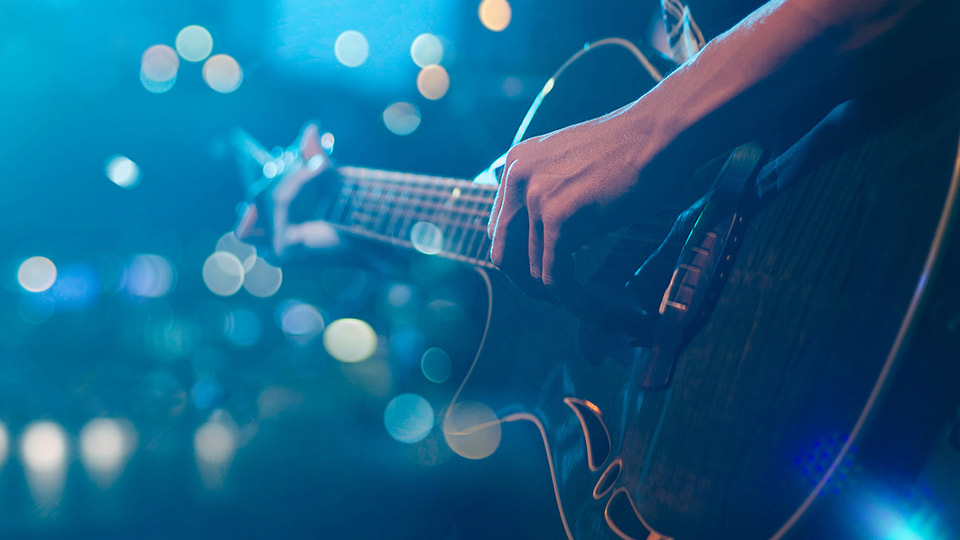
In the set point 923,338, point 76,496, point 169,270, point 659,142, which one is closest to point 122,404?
point 76,496

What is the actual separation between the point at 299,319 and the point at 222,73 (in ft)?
2.62

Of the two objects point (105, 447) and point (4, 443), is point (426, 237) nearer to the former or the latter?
point (105, 447)

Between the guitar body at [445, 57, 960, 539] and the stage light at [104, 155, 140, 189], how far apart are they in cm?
160

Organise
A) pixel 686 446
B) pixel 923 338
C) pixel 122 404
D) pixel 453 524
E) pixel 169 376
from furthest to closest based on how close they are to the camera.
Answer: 1. pixel 169 376
2. pixel 122 404
3. pixel 453 524
4. pixel 686 446
5. pixel 923 338

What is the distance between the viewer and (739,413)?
0.36 metres

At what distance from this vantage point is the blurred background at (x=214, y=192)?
99cm

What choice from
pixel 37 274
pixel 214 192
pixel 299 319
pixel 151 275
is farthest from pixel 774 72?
pixel 37 274

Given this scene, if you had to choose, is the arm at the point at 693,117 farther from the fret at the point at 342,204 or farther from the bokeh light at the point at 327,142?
the bokeh light at the point at 327,142

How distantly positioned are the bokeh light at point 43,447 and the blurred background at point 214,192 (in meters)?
0.01

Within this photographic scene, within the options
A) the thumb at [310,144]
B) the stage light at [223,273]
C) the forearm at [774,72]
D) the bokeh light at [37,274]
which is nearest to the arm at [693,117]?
the forearm at [774,72]

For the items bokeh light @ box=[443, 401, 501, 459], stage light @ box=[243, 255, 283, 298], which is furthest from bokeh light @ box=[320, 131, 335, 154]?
bokeh light @ box=[443, 401, 501, 459]

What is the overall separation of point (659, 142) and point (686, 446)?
27 centimetres

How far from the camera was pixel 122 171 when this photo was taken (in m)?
1.42

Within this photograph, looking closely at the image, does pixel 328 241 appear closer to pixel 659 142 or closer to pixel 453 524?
pixel 453 524
